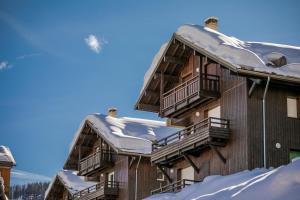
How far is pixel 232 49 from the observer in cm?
3067

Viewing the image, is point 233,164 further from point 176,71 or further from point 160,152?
point 176,71

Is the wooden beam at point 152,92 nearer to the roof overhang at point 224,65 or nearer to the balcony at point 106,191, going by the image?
the roof overhang at point 224,65

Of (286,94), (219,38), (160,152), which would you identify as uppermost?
(219,38)

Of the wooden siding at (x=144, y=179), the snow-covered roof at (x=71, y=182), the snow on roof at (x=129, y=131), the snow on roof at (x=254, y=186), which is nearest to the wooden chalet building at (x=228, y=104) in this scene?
the snow on roof at (x=254, y=186)

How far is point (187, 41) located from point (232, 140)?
5.21 meters

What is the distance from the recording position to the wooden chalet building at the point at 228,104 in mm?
30359

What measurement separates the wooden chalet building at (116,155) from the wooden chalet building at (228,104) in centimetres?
535

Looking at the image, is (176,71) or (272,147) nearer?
(272,147)

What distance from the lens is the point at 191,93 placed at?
109ft

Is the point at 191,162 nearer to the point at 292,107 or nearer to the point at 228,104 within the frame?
the point at 228,104

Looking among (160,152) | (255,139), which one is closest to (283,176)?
(255,139)

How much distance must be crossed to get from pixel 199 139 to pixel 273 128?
3300mm

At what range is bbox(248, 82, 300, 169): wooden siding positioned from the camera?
99.5 feet

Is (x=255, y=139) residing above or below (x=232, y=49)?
below
